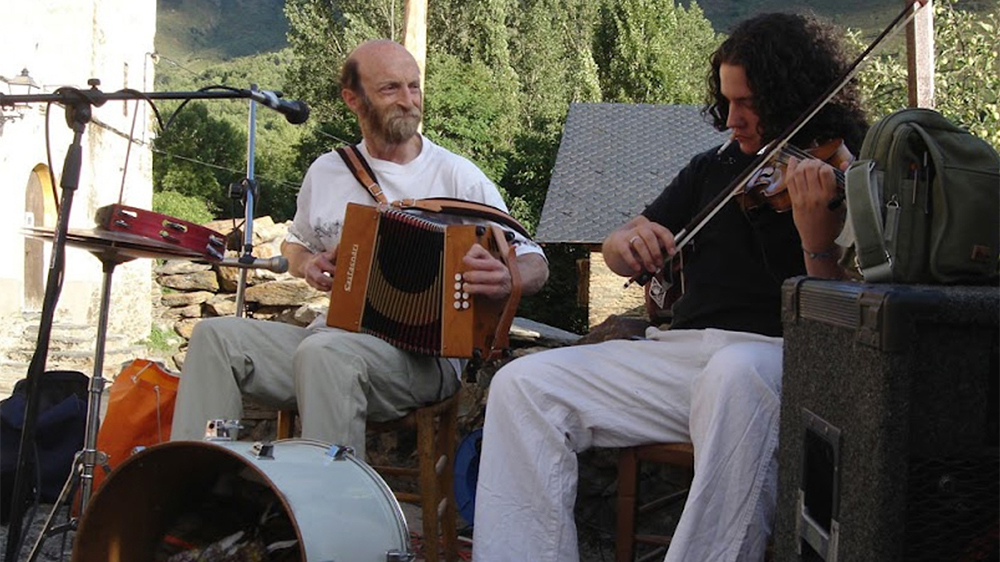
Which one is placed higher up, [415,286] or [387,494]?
[415,286]

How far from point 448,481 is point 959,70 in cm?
893

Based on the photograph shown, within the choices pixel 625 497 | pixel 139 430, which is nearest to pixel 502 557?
pixel 625 497

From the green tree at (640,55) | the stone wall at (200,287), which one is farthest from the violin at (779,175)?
the green tree at (640,55)

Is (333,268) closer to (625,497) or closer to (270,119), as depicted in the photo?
(625,497)

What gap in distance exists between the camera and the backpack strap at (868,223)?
182 cm

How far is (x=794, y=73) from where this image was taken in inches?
103

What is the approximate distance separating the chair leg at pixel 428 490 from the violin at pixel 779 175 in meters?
1.06

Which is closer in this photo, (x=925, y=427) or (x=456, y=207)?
(x=925, y=427)

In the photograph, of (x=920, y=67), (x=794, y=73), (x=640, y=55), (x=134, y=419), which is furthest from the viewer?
(x=640, y=55)

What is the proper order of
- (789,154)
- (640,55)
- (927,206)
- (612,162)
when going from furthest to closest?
(640,55)
(612,162)
(789,154)
(927,206)

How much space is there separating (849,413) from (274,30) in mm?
70284

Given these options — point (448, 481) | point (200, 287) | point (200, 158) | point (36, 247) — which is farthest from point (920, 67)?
point (200, 158)

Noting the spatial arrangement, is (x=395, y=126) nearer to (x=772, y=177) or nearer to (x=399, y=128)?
(x=399, y=128)

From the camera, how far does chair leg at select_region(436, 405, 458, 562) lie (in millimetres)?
3139
